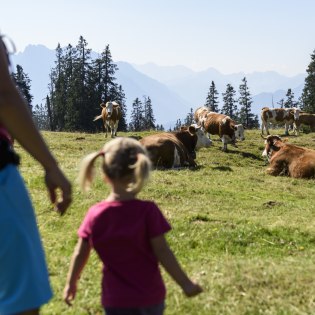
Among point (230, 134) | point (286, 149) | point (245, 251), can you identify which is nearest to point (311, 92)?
point (230, 134)

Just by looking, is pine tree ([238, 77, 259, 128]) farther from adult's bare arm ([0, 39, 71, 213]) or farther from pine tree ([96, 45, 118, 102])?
adult's bare arm ([0, 39, 71, 213])

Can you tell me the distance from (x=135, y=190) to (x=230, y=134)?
A: 19.8 m

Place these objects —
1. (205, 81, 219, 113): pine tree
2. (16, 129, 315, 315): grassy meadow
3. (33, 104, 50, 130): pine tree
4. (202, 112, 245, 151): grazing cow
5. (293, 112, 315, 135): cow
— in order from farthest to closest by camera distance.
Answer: (33, 104, 50, 130): pine tree, (205, 81, 219, 113): pine tree, (293, 112, 315, 135): cow, (202, 112, 245, 151): grazing cow, (16, 129, 315, 315): grassy meadow

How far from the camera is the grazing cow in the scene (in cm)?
2252

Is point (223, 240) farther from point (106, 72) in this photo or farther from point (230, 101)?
point (230, 101)

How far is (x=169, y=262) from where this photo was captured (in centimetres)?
315

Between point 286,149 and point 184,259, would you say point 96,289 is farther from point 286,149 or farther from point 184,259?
point 286,149

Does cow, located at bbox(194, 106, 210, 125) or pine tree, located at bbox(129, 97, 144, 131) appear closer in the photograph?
cow, located at bbox(194, 106, 210, 125)

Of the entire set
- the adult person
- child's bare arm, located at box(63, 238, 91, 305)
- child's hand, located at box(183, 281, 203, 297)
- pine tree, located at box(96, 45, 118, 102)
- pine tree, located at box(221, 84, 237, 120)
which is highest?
pine tree, located at box(96, 45, 118, 102)

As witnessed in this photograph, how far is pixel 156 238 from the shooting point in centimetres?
308

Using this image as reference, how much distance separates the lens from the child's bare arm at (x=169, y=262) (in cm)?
310

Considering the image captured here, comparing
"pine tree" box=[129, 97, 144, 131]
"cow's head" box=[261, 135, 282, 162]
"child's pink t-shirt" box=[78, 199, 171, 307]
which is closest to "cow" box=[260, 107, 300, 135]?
"cow's head" box=[261, 135, 282, 162]

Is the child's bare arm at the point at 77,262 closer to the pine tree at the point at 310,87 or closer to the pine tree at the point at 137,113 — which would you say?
the pine tree at the point at 310,87

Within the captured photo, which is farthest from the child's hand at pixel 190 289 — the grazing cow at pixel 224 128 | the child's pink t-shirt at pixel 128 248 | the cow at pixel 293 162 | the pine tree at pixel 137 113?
the pine tree at pixel 137 113
